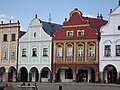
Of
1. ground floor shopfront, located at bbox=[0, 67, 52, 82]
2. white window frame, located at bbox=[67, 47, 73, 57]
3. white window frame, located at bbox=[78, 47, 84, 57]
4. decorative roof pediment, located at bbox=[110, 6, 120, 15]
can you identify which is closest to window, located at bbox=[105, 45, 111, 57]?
white window frame, located at bbox=[78, 47, 84, 57]

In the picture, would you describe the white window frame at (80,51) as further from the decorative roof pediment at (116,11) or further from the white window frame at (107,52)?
the decorative roof pediment at (116,11)

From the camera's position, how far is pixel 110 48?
190 feet

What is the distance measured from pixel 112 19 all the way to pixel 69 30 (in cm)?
796

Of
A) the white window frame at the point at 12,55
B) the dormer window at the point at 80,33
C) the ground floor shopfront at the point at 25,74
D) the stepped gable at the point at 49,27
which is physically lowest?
the ground floor shopfront at the point at 25,74

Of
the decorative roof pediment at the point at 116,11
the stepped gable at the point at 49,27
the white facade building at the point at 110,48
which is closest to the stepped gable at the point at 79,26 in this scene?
the white facade building at the point at 110,48

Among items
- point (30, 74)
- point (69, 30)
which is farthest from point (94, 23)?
point (30, 74)

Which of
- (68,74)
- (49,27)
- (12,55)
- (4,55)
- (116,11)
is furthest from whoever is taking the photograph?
(4,55)

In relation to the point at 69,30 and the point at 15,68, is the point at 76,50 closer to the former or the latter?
the point at 69,30

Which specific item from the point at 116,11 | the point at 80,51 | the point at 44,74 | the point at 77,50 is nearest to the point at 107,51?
the point at 80,51

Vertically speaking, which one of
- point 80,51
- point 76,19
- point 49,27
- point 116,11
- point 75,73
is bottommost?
point 75,73

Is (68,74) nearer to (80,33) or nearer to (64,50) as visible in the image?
(64,50)

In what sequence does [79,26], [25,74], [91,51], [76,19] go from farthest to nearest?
[25,74], [76,19], [79,26], [91,51]

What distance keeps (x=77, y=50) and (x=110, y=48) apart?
5.82m

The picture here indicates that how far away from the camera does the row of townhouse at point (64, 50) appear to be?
2290 inches
